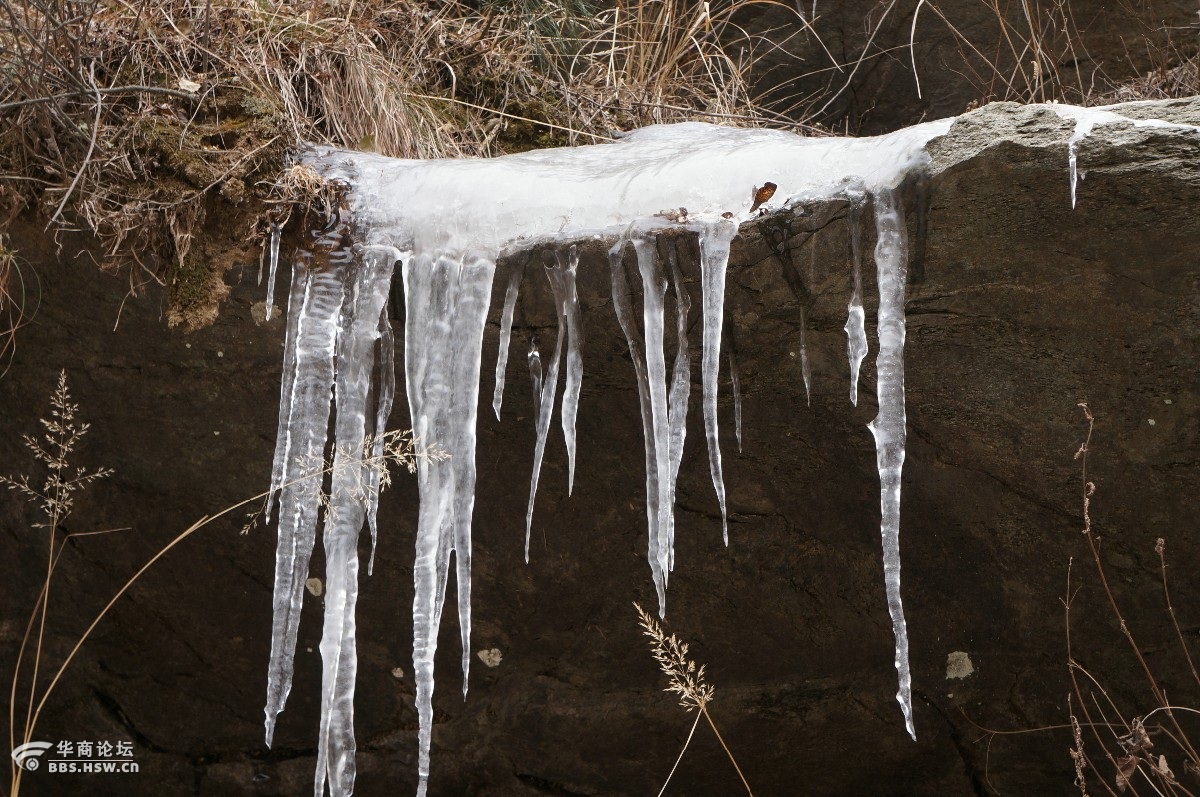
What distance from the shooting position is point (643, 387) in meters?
2.33

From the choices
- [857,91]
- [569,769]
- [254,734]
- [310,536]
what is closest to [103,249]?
[310,536]

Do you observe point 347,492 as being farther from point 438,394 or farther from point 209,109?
point 209,109

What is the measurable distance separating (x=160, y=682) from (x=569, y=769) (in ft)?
3.70

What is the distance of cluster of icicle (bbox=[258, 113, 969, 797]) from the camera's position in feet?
6.75

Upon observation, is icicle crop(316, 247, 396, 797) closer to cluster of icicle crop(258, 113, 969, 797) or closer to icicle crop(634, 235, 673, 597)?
cluster of icicle crop(258, 113, 969, 797)

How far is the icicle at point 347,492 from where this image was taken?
7.45ft

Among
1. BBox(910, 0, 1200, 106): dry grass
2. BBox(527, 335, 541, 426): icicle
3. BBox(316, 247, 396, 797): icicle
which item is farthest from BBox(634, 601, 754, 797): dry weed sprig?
BBox(910, 0, 1200, 106): dry grass

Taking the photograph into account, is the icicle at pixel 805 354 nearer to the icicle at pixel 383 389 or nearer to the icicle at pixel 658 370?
the icicle at pixel 658 370

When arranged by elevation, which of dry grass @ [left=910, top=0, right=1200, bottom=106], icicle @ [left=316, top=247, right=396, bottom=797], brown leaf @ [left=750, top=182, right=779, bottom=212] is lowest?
icicle @ [left=316, top=247, right=396, bottom=797]

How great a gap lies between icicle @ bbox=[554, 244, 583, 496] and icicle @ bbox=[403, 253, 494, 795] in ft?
0.51

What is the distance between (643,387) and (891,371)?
1.83 feet

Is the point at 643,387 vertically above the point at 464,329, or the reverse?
the point at 464,329

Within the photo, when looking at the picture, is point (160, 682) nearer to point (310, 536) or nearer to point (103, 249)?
point (310, 536)

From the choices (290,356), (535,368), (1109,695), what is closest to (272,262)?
(290,356)
